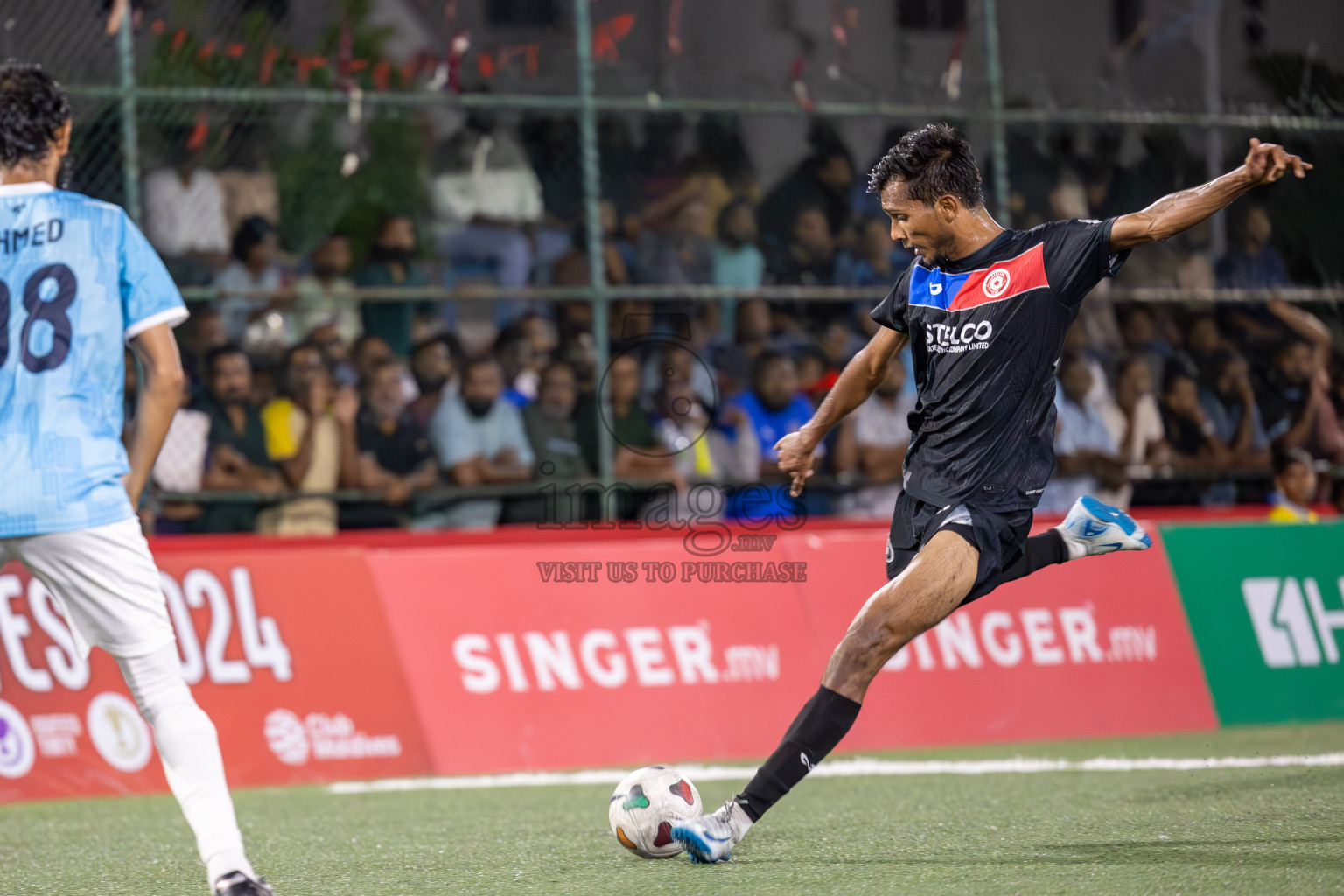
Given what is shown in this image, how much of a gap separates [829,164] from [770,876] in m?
7.15

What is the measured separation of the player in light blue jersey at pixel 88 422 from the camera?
3811 mm

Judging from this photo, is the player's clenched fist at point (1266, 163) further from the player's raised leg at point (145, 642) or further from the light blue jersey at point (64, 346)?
the player's raised leg at point (145, 642)

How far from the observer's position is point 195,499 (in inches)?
353

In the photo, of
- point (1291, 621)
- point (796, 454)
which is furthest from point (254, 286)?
point (1291, 621)

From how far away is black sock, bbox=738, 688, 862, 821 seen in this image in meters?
4.80

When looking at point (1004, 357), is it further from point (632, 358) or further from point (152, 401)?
point (632, 358)

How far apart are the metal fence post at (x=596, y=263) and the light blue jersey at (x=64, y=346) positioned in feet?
19.3

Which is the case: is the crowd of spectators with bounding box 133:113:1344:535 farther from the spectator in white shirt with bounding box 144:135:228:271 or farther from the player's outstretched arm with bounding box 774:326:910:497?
the player's outstretched arm with bounding box 774:326:910:497

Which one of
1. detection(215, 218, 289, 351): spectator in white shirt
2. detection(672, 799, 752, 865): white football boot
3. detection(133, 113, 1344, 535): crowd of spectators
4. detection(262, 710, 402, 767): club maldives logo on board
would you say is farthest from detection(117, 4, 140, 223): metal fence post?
detection(672, 799, 752, 865): white football boot

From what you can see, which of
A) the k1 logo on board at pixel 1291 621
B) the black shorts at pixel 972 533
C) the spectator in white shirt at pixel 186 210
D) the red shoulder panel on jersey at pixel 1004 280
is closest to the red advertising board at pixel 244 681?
the spectator in white shirt at pixel 186 210

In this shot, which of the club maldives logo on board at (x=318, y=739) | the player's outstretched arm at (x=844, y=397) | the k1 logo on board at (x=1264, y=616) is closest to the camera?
the player's outstretched arm at (x=844, y=397)

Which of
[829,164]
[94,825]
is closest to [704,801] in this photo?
[94,825]

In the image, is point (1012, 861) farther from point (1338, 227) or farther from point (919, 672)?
point (1338, 227)

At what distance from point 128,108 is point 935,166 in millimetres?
5815
